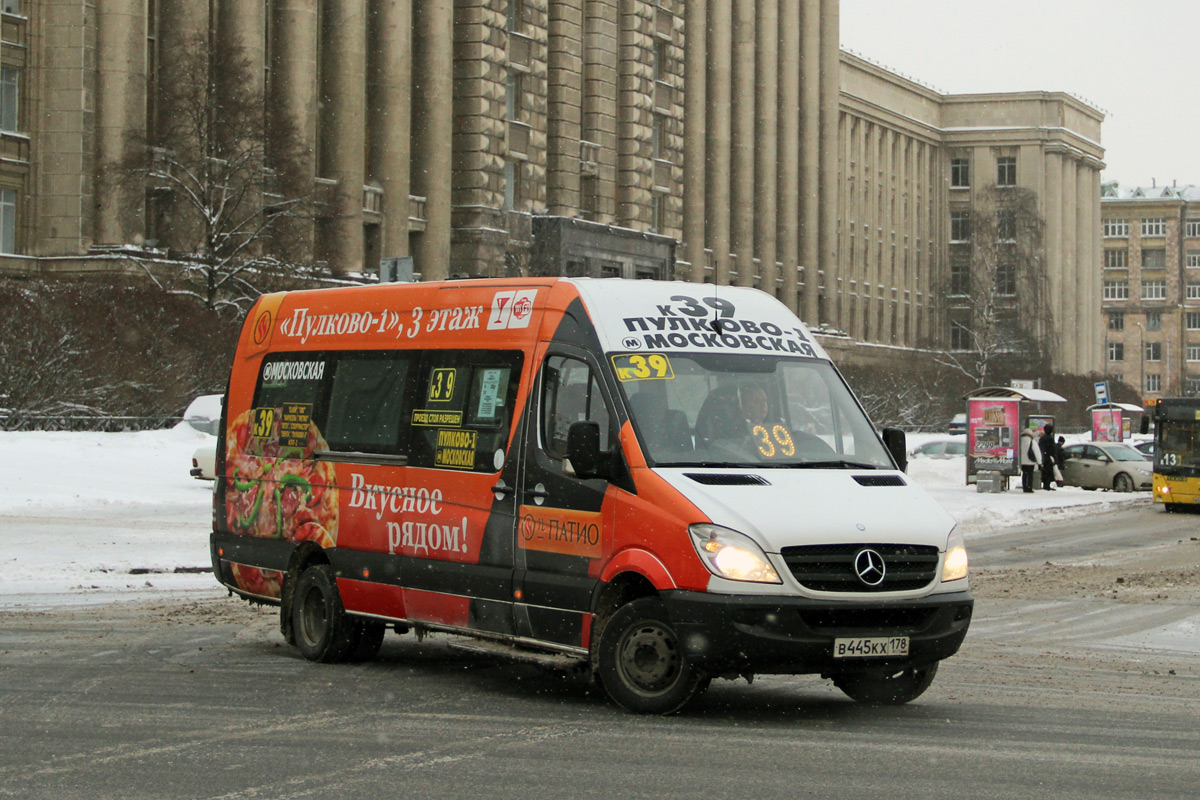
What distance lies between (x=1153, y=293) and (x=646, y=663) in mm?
160169

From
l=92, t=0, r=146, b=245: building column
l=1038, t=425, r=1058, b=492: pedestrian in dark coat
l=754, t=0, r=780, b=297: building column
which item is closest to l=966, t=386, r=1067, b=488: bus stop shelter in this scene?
l=1038, t=425, r=1058, b=492: pedestrian in dark coat

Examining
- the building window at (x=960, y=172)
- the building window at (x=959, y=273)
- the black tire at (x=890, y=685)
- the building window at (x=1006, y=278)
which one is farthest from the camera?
the building window at (x=960, y=172)

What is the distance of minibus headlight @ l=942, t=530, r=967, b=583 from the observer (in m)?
9.56

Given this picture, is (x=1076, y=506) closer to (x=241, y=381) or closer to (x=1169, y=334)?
(x=241, y=381)

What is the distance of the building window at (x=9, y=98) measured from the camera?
46.5 m

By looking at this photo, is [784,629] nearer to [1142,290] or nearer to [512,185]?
[512,185]

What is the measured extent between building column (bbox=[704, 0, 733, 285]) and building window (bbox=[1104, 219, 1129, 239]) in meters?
88.2

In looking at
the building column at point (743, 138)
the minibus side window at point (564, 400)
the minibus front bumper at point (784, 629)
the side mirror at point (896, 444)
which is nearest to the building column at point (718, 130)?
the building column at point (743, 138)

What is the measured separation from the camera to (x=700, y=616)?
9.06 meters

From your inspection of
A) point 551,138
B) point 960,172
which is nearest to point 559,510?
point 551,138

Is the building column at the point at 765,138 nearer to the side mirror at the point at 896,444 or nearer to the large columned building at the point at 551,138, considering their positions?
the large columned building at the point at 551,138

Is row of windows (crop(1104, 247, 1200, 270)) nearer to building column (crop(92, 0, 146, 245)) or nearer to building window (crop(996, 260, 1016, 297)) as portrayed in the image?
building window (crop(996, 260, 1016, 297))

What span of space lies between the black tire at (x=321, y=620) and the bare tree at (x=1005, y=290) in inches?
3194

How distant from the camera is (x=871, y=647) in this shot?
9203mm
